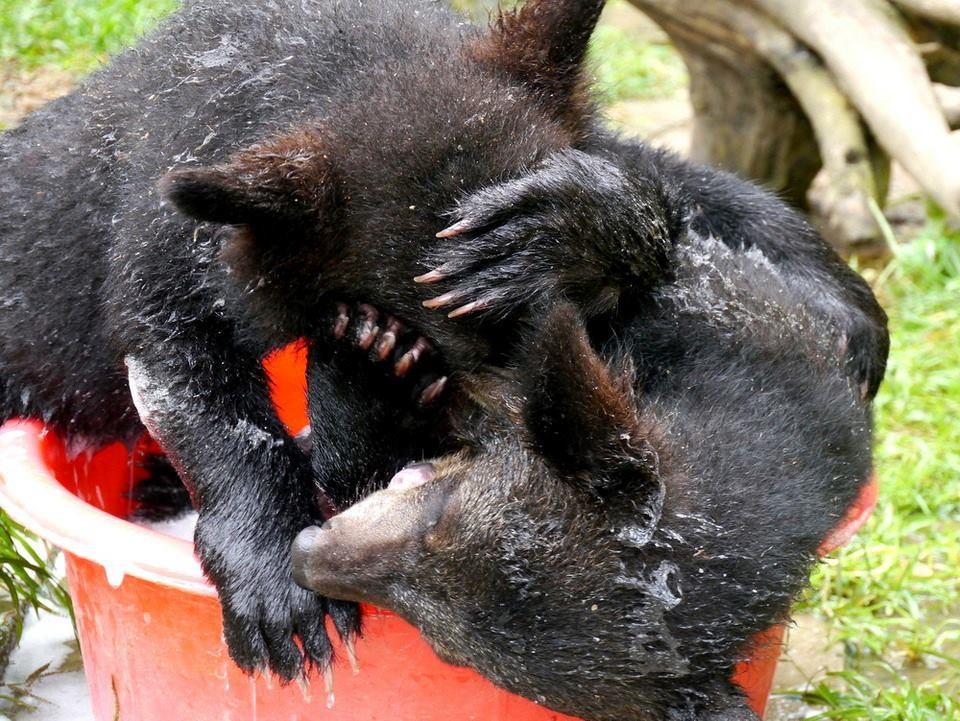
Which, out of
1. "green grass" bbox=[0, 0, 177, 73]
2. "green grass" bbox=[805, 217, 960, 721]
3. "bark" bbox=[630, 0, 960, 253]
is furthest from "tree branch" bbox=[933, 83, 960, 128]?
"green grass" bbox=[0, 0, 177, 73]

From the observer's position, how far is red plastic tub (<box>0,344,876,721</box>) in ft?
10.3

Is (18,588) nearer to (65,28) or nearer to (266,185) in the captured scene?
(266,185)

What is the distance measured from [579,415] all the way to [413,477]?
0.58 meters

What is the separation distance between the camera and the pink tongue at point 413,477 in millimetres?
3066

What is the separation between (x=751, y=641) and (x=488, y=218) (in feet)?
3.94

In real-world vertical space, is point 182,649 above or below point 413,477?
below

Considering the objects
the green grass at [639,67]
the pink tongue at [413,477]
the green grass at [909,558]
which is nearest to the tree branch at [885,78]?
the green grass at [909,558]

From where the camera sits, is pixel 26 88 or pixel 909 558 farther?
pixel 26 88

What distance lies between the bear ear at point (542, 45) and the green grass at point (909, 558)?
1.65 m

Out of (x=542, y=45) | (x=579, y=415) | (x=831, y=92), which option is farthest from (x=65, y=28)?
(x=579, y=415)

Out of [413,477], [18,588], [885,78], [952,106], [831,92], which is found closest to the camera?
[413,477]

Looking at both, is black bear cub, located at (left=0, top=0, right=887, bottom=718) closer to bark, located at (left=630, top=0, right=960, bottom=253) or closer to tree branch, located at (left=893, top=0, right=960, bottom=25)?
bark, located at (left=630, top=0, right=960, bottom=253)

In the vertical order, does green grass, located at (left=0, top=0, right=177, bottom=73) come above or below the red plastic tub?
below

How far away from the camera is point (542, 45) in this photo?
3.46 m
